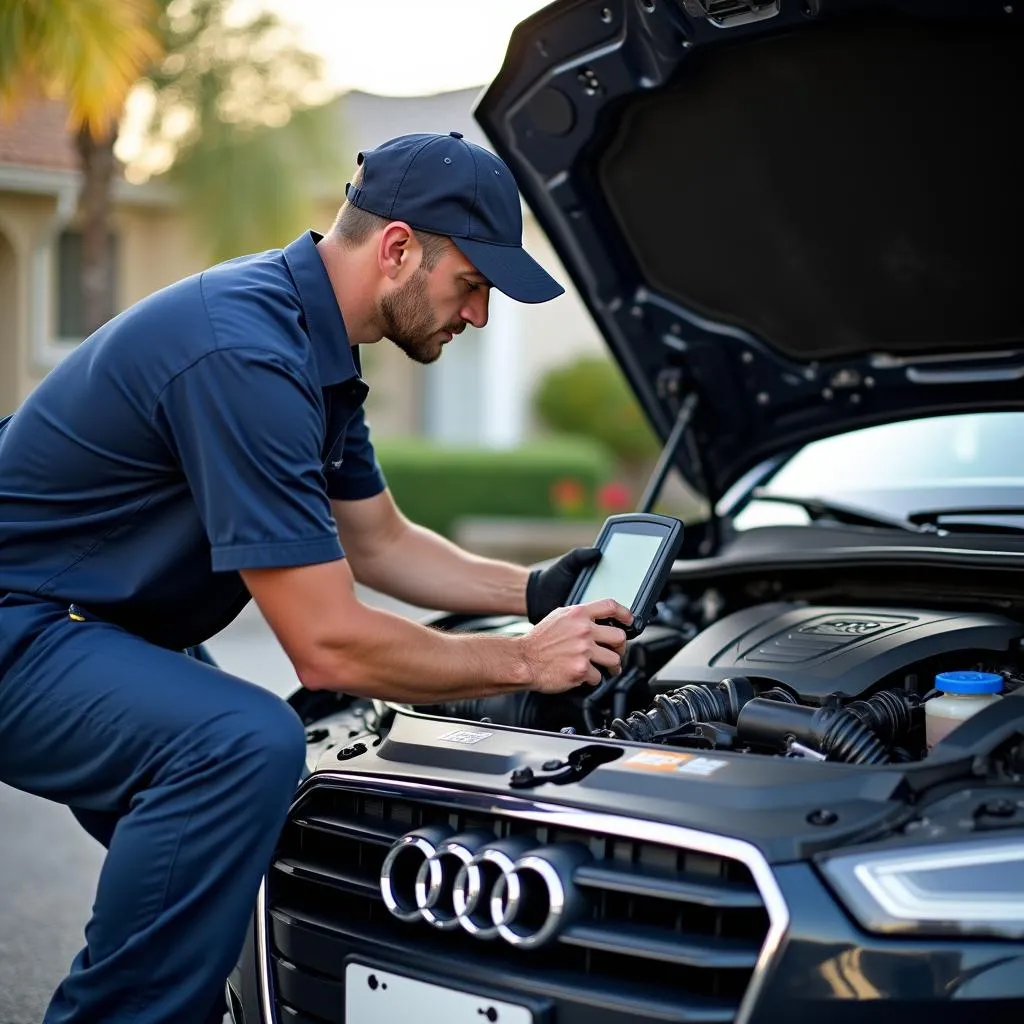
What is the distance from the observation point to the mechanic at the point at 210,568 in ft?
A: 8.04

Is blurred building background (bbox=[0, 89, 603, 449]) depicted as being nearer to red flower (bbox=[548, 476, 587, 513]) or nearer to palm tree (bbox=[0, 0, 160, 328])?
palm tree (bbox=[0, 0, 160, 328])

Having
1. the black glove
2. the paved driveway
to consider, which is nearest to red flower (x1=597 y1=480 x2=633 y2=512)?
the paved driveway

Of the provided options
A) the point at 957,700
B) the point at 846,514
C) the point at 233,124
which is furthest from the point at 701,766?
the point at 233,124

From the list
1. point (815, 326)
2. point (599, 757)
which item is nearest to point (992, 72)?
point (815, 326)

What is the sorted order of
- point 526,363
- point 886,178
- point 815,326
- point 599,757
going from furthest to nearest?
1. point 526,363
2. point 815,326
3. point 886,178
4. point 599,757

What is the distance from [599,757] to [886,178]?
5.39 feet

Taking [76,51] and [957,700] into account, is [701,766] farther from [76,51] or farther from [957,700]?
[76,51]

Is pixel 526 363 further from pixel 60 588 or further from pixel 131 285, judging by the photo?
pixel 60 588

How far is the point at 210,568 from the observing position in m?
2.73

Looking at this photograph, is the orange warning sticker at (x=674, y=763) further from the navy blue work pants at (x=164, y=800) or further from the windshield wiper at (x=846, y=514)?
the windshield wiper at (x=846, y=514)

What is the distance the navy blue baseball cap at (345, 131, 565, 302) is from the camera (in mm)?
2674

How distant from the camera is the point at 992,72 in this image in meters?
3.02

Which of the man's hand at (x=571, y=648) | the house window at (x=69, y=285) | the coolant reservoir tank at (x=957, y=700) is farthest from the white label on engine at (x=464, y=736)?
the house window at (x=69, y=285)

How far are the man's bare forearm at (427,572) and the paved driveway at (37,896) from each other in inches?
51.8
